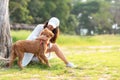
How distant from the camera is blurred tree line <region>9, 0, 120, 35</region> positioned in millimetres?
31975

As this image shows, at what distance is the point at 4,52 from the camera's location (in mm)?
8234

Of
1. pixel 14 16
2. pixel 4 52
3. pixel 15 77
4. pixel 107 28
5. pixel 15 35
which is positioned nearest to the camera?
pixel 15 77

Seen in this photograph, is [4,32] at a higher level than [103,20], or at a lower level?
higher

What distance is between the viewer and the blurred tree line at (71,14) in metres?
32.0

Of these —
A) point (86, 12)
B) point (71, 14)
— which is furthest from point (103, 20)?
point (86, 12)

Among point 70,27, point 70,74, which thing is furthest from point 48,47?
point 70,27

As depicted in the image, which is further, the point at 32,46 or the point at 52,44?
the point at 52,44

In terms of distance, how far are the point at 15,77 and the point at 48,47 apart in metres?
1.46

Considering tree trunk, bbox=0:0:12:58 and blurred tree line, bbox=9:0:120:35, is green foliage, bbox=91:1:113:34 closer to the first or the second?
blurred tree line, bbox=9:0:120:35

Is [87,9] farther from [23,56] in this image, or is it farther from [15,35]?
[23,56]

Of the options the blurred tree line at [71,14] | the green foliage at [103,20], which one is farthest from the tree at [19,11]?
the green foliage at [103,20]

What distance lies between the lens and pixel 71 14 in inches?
1795

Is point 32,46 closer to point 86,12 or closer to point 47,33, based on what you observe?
point 47,33

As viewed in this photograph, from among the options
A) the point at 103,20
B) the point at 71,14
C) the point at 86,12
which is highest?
the point at 86,12
